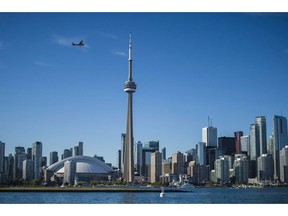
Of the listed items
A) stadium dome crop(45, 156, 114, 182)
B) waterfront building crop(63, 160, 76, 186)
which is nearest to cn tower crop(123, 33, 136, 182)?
waterfront building crop(63, 160, 76, 186)

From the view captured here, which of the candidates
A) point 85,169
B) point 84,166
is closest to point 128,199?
point 85,169

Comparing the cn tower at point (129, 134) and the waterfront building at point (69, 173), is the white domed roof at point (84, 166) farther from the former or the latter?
the cn tower at point (129, 134)

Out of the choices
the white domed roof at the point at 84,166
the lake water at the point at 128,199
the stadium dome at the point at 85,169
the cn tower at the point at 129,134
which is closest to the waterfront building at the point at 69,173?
the stadium dome at the point at 85,169

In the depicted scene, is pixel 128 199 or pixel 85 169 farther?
pixel 85 169

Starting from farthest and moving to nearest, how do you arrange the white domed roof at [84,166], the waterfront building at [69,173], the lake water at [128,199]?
the white domed roof at [84,166], the waterfront building at [69,173], the lake water at [128,199]

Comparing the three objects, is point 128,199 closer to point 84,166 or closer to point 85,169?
point 85,169
